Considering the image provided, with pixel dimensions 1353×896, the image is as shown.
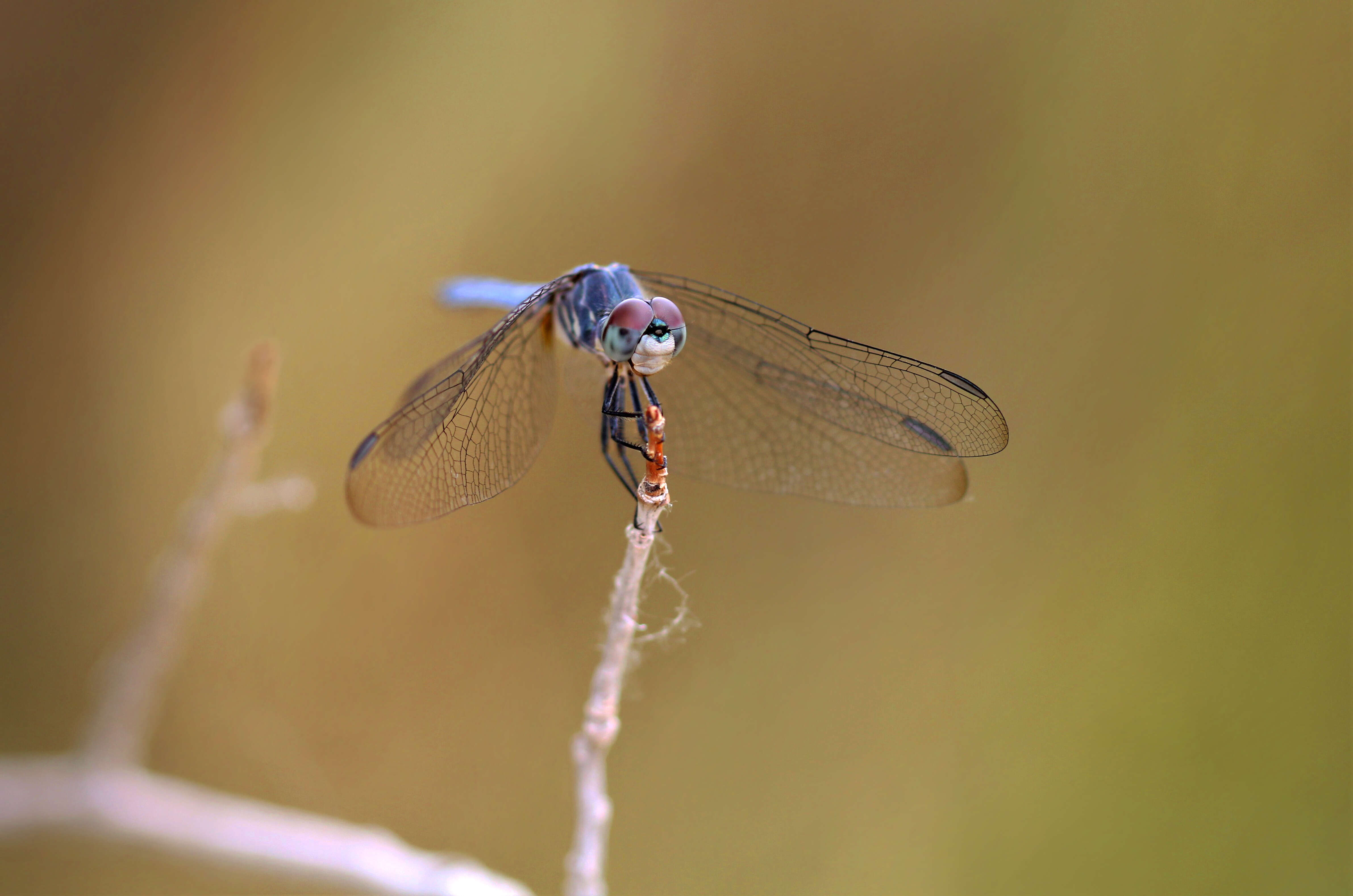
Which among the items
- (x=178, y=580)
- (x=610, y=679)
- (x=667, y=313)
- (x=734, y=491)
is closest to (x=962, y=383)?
(x=667, y=313)

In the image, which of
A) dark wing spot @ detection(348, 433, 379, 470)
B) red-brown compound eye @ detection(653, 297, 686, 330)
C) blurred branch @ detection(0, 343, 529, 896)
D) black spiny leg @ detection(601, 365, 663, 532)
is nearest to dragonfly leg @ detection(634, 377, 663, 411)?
black spiny leg @ detection(601, 365, 663, 532)

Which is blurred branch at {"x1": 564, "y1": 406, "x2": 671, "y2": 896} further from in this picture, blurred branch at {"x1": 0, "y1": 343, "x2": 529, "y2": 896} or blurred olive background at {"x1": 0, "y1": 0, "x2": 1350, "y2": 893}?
blurred olive background at {"x1": 0, "y1": 0, "x2": 1350, "y2": 893}

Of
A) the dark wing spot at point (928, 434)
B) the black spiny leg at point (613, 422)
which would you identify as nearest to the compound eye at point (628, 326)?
the black spiny leg at point (613, 422)

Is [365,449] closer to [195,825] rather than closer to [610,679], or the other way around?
[610,679]

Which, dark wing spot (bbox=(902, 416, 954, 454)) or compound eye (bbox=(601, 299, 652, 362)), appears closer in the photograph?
compound eye (bbox=(601, 299, 652, 362))

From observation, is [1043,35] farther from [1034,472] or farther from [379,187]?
[379,187]

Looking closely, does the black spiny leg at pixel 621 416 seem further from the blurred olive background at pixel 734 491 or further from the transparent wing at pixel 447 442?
the blurred olive background at pixel 734 491
